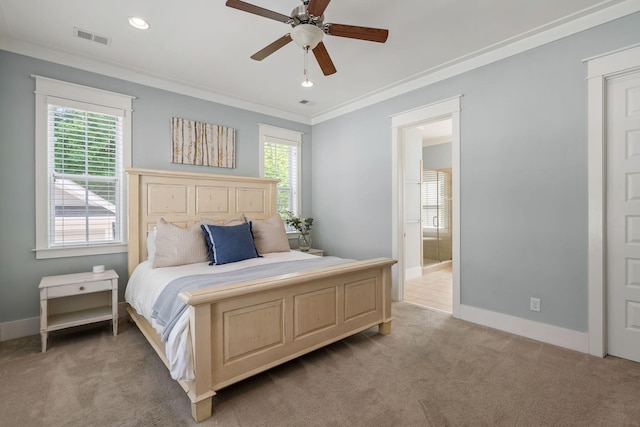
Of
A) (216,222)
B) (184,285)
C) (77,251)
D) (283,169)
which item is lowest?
(184,285)

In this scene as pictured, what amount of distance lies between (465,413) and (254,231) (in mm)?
2711

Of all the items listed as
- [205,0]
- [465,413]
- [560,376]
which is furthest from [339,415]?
[205,0]

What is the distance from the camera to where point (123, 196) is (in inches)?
132

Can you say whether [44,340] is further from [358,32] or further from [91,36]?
[358,32]

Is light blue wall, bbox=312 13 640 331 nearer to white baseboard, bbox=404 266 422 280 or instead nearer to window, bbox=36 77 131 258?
white baseboard, bbox=404 266 422 280

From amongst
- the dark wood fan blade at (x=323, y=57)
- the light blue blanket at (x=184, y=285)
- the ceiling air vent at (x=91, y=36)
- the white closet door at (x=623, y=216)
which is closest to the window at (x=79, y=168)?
the ceiling air vent at (x=91, y=36)

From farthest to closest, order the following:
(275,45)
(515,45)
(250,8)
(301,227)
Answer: (301,227) → (515,45) → (275,45) → (250,8)

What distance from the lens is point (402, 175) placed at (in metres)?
3.96

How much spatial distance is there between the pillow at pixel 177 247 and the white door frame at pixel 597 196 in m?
3.45

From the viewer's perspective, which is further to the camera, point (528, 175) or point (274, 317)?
point (528, 175)

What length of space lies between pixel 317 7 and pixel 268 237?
2472 millimetres

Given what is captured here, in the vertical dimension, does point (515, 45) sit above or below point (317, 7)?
above

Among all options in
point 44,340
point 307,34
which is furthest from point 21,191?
point 307,34

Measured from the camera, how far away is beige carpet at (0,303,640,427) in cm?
176
